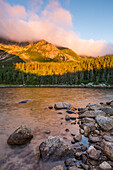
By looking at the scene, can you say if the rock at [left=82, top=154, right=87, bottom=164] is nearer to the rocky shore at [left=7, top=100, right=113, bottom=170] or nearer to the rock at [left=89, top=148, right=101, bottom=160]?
the rocky shore at [left=7, top=100, right=113, bottom=170]

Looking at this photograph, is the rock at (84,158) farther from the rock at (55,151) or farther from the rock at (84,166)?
the rock at (55,151)

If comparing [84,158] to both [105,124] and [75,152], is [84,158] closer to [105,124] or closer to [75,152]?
[75,152]

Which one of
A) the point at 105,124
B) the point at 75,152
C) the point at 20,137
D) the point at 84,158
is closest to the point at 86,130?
the point at 105,124

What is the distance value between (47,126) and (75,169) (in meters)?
6.94

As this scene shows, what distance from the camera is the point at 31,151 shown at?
7.91 metres

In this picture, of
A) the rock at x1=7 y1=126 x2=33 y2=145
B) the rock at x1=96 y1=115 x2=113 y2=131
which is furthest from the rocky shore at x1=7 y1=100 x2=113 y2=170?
the rock at x1=96 y1=115 x2=113 y2=131

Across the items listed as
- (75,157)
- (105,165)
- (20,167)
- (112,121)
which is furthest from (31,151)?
(112,121)

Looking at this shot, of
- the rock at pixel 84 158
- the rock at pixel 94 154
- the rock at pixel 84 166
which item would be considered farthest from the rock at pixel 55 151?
the rock at pixel 94 154

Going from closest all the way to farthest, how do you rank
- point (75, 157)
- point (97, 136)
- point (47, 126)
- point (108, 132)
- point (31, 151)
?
point (75, 157), point (31, 151), point (97, 136), point (108, 132), point (47, 126)

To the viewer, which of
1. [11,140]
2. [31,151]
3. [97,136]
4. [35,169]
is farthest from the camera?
[97,136]

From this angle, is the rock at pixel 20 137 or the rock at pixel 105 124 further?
the rock at pixel 105 124

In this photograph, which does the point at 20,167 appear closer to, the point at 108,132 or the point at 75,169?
the point at 75,169

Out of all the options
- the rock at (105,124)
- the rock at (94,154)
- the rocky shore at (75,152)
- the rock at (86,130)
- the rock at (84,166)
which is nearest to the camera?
the rock at (84,166)

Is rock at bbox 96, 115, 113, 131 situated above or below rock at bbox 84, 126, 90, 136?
above
